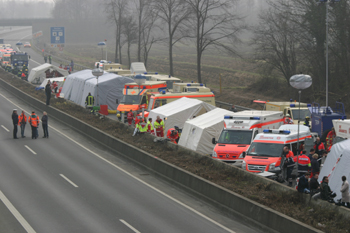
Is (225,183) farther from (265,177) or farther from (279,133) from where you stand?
(279,133)

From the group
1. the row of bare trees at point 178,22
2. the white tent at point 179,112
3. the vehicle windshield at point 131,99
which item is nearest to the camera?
the white tent at point 179,112

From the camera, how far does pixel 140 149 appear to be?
2239 centimetres

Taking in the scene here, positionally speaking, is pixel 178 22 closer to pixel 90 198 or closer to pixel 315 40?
pixel 315 40

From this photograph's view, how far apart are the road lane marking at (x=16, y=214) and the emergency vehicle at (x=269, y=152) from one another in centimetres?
878

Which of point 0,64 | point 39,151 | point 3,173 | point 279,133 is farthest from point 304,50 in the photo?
point 0,64

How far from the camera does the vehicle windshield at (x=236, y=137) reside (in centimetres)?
2105

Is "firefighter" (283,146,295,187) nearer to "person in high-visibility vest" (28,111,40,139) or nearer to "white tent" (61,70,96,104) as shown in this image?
"person in high-visibility vest" (28,111,40,139)

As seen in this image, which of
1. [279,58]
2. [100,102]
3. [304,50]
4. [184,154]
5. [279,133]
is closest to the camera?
[279,133]

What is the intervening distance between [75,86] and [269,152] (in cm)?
2723

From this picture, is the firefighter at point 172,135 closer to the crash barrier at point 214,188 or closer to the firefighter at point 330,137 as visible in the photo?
the crash barrier at point 214,188

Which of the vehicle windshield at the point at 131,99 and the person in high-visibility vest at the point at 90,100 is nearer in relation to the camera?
the vehicle windshield at the point at 131,99

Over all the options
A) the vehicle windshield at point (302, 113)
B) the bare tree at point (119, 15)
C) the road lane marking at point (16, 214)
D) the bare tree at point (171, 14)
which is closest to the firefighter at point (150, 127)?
the vehicle windshield at point (302, 113)

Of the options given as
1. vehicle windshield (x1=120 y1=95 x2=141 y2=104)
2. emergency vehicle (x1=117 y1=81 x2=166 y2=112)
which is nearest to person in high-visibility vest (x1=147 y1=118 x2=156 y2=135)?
emergency vehicle (x1=117 y1=81 x2=166 y2=112)

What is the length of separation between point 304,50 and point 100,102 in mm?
19519
